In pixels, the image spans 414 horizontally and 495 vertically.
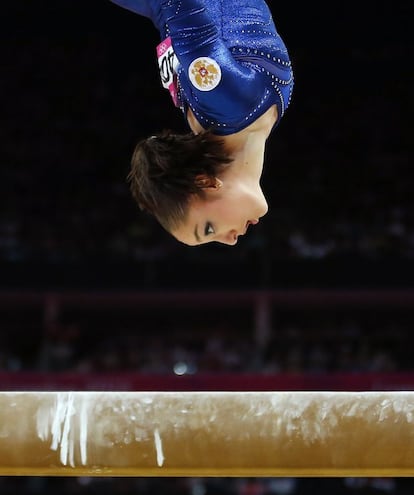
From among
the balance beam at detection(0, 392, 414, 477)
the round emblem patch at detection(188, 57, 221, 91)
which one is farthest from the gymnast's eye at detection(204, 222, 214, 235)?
the balance beam at detection(0, 392, 414, 477)

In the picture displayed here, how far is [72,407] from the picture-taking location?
3393mm

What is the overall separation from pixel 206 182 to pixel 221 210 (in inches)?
4.9

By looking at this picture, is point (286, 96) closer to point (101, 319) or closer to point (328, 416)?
point (328, 416)

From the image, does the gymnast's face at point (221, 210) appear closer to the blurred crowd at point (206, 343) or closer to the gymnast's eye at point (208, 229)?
the gymnast's eye at point (208, 229)

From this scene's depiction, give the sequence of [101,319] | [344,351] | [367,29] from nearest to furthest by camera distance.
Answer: [344,351] < [367,29] < [101,319]

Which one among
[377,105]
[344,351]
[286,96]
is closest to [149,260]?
[344,351]

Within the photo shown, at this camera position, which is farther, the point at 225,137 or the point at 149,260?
the point at 149,260

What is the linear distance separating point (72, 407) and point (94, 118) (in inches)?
649

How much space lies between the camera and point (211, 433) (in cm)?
331

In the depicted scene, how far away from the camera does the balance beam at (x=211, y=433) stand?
10.8ft

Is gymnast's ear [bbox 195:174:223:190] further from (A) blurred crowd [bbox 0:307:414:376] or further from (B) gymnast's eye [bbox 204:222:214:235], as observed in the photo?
(A) blurred crowd [bbox 0:307:414:376]

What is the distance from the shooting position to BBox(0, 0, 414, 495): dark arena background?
624 inches

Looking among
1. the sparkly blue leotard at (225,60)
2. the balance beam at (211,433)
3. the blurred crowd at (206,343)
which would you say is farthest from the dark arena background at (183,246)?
the balance beam at (211,433)

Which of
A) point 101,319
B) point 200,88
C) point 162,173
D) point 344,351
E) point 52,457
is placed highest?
point 101,319
